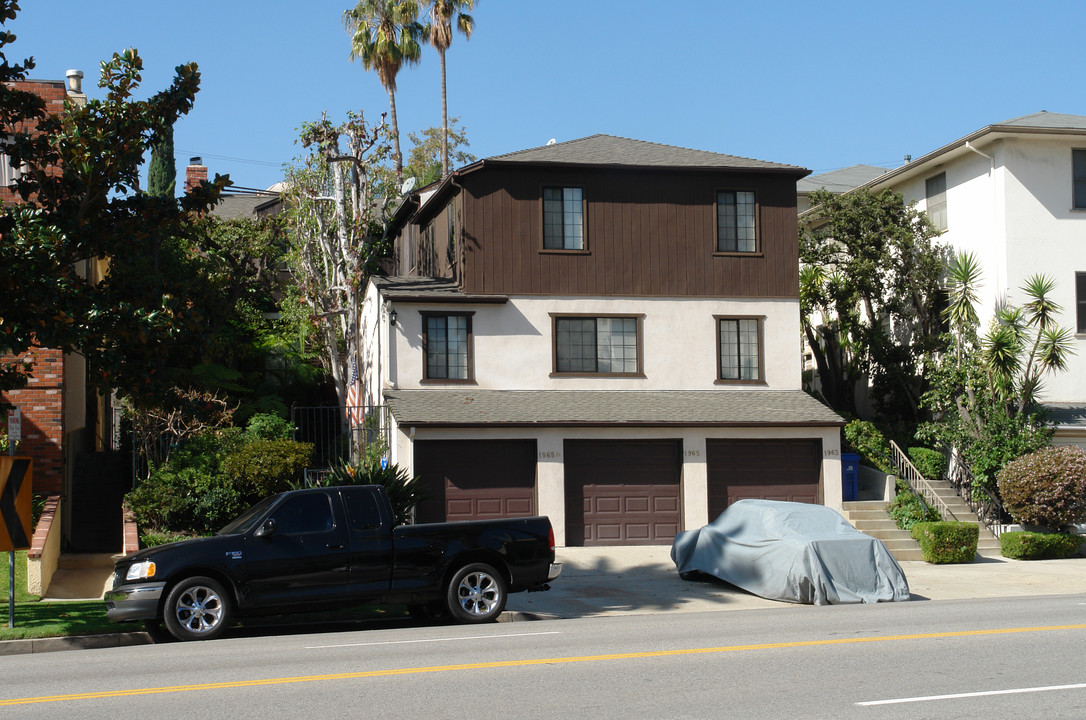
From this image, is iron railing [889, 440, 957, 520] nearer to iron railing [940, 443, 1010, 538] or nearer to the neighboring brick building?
iron railing [940, 443, 1010, 538]

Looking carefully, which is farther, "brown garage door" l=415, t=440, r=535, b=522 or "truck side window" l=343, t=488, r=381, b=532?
"brown garage door" l=415, t=440, r=535, b=522

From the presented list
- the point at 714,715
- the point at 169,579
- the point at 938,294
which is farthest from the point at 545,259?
the point at 714,715

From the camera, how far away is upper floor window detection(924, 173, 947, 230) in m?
29.7

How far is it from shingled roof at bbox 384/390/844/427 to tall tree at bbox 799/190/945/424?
5.32 metres

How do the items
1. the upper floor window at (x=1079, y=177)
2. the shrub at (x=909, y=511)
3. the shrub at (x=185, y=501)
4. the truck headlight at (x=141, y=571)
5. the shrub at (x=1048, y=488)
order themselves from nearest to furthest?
the truck headlight at (x=141, y=571) < the shrub at (x=185, y=501) < the shrub at (x=1048, y=488) < the shrub at (x=909, y=511) < the upper floor window at (x=1079, y=177)

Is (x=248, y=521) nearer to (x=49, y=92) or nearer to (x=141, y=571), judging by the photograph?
(x=141, y=571)

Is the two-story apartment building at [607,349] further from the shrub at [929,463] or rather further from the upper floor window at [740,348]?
the shrub at [929,463]

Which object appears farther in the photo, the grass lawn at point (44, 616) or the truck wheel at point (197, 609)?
the grass lawn at point (44, 616)

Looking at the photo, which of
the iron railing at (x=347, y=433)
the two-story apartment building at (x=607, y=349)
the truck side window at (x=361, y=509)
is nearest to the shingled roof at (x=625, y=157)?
the two-story apartment building at (x=607, y=349)

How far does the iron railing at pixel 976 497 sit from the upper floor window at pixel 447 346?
1196 cm

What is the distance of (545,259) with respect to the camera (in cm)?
2486

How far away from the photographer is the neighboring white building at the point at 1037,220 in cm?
2738

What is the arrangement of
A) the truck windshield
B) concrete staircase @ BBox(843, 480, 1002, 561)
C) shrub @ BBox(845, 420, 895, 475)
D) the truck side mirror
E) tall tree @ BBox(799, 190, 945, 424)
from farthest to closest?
tall tree @ BBox(799, 190, 945, 424)
shrub @ BBox(845, 420, 895, 475)
concrete staircase @ BBox(843, 480, 1002, 561)
the truck windshield
the truck side mirror

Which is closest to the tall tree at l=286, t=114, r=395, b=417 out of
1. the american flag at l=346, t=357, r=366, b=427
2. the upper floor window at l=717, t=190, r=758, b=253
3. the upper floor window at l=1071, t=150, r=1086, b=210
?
the american flag at l=346, t=357, r=366, b=427
